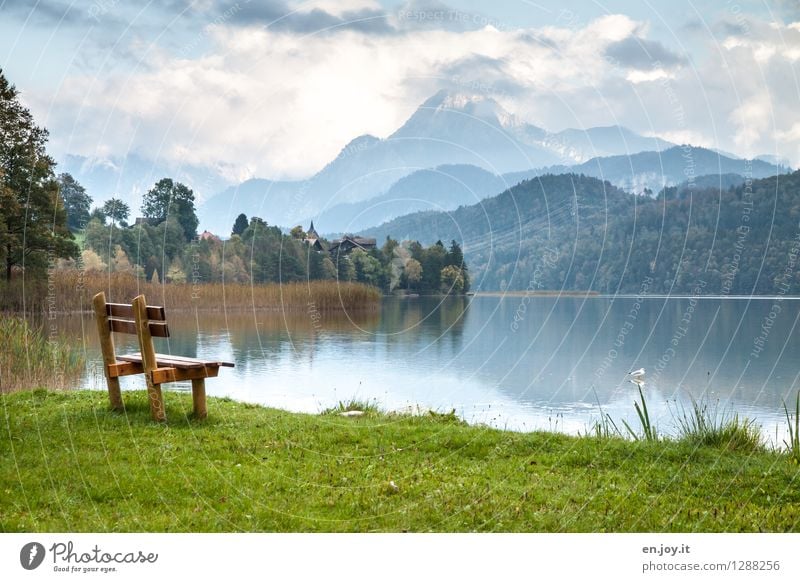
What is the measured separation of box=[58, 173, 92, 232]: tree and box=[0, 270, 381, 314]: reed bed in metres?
1.37

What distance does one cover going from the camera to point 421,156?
1166 centimetres

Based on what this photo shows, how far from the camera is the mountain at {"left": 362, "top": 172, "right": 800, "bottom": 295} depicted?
1301 cm

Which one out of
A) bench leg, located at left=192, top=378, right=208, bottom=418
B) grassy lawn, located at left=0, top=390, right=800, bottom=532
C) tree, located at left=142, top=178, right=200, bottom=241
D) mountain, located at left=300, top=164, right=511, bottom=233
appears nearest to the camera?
grassy lawn, located at left=0, top=390, right=800, bottom=532

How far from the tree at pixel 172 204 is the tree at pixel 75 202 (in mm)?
6633

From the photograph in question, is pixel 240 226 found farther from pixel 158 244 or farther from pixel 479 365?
pixel 479 365

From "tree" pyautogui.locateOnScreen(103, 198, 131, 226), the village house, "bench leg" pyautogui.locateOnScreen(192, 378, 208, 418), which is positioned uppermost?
"tree" pyautogui.locateOnScreen(103, 198, 131, 226)

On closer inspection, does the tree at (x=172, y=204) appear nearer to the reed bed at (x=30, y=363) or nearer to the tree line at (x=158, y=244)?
the tree line at (x=158, y=244)

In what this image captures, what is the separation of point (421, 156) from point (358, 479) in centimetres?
608

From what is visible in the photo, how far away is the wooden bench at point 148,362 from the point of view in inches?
334

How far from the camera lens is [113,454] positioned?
286 inches

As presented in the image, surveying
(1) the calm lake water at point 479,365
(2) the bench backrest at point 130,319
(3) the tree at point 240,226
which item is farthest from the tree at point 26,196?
(2) the bench backrest at point 130,319

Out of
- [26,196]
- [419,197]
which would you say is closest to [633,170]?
[419,197]

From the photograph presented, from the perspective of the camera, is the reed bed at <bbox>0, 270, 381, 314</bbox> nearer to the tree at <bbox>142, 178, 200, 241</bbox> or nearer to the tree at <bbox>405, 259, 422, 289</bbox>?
the tree at <bbox>405, 259, 422, 289</bbox>

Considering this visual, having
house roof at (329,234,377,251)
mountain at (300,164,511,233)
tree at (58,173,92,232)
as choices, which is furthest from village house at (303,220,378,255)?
tree at (58,173,92,232)
